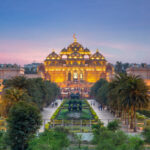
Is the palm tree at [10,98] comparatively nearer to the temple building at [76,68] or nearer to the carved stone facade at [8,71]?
the carved stone facade at [8,71]

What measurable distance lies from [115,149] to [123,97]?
1195 cm

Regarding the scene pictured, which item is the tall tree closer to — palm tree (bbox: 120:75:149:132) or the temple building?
palm tree (bbox: 120:75:149:132)

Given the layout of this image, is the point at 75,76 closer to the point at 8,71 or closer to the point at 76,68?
the point at 76,68

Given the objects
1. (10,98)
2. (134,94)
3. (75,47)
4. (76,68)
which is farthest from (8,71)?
Answer: (134,94)

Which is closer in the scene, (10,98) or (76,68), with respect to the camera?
(10,98)

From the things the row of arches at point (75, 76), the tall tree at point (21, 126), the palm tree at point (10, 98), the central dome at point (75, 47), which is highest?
the central dome at point (75, 47)

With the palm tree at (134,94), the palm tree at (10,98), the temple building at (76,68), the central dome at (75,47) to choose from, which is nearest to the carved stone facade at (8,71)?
the temple building at (76,68)

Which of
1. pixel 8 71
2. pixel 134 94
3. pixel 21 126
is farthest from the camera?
pixel 8 71

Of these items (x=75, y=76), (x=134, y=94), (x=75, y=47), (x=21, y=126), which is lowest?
(x=21, y=126)

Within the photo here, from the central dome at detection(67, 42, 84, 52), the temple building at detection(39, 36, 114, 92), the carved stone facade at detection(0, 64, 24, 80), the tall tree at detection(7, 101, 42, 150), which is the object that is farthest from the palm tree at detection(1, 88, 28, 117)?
the central dome at detection(67, 42, 84, 52)

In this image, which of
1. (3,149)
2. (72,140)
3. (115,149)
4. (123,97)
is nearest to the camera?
(115,149)

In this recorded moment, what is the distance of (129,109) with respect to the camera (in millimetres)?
27453

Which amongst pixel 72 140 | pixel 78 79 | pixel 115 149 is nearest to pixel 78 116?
pixel 72 140

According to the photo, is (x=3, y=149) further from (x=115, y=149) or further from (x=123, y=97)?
(x=123, y=97)
